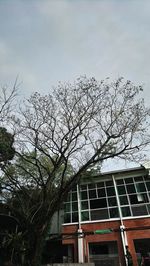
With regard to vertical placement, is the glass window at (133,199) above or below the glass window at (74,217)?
above

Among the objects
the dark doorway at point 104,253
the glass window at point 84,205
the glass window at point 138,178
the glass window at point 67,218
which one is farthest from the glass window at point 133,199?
the glass window at point 67,218

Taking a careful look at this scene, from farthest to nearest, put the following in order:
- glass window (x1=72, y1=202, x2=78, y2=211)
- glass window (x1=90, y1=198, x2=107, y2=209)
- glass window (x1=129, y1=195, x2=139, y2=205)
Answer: glass window (x1=72, y1=202, x2=78, y2=211) → glass window (x1=90, y1=198, x2=107, y2=209) → glass window (x1=129, y1=195, x2=139, y2=205)

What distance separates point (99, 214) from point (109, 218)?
804 mm

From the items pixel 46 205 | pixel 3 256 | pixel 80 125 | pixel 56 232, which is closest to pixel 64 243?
pixel 56 232

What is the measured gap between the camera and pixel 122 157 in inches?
428

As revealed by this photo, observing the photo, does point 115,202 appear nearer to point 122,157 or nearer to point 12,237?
point 122,157

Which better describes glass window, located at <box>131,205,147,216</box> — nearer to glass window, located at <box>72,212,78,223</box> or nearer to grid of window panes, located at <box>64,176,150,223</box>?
grid of window panes, located at <box>64,176,150,223</box>

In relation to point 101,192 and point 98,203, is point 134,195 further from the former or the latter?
point 98,203

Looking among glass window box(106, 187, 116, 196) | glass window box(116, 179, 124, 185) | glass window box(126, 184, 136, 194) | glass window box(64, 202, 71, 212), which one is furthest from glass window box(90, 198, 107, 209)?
glass window box(126, 184, 136, 194)

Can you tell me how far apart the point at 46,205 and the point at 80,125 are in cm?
429

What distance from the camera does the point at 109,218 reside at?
14.2 metres

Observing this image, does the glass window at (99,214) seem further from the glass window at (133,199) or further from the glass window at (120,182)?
the glass window at (120,182)

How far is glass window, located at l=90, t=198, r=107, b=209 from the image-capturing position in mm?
15109

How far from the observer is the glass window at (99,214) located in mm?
14516
